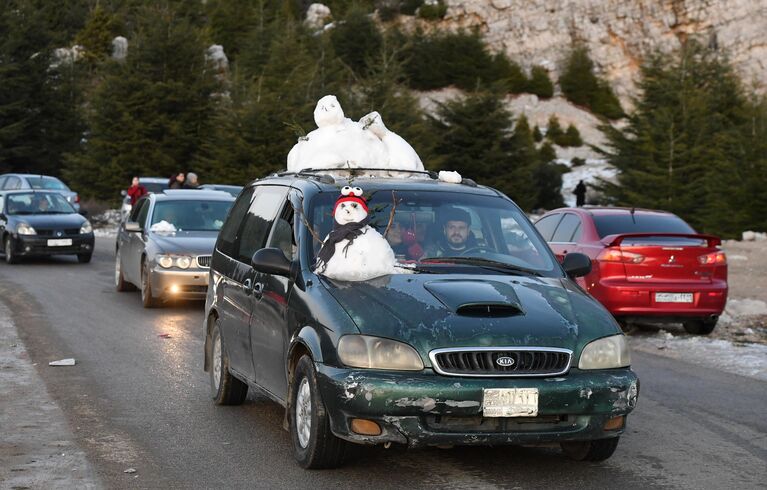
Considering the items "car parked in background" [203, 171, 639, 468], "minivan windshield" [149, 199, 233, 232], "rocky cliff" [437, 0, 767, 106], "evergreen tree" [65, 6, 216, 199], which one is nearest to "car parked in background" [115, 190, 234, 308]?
"minivan windshield" [149, 199, 233, 232]

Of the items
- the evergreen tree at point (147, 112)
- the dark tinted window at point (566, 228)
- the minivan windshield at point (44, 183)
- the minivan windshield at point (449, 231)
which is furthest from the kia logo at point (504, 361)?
the evergreen tree at point (147, 112)

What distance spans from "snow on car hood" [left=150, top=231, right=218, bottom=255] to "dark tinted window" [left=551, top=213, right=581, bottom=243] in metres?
4.68

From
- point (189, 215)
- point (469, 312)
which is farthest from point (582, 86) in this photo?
point (469, 312)

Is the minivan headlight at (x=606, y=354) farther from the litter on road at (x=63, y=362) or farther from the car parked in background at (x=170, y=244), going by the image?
the car parked in background at (x=170, y=244)

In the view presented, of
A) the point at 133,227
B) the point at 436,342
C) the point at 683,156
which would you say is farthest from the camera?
the point at 683,156

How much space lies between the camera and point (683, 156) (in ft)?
137

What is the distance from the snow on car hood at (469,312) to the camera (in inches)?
246

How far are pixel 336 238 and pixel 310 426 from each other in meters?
1.13

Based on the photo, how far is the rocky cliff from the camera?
10400 cm

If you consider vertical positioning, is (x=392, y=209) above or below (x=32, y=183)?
above

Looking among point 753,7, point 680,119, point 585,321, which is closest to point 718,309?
point 585,321

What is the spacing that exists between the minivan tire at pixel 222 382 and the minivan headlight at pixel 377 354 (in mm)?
2549

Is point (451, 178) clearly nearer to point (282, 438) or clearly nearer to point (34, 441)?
point (282, 438)

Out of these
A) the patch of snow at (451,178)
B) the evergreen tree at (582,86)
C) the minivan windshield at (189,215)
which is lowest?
the minivan windshield at (189,215)
